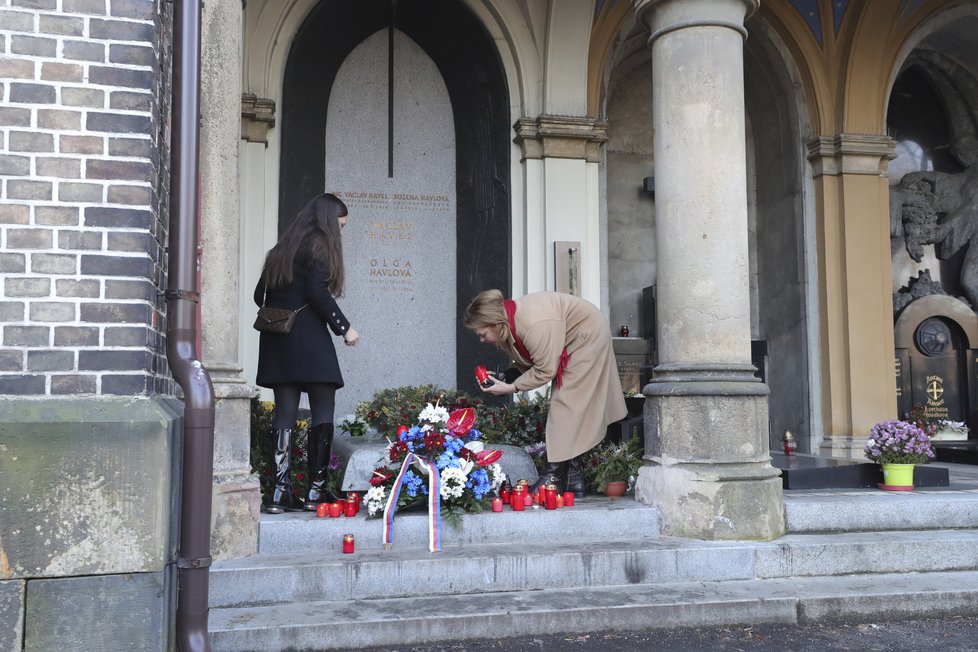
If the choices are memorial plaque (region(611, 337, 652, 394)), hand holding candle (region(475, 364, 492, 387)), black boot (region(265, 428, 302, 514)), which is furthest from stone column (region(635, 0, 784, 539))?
memorial plaque (region(611, 337, 652, 394))

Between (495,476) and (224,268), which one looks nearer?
(224,268)

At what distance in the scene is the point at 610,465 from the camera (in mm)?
5926

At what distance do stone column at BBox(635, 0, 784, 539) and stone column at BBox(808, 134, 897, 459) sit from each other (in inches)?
215

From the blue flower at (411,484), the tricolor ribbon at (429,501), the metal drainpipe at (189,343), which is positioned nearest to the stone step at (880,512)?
the tricolor ribbon at (429,501)

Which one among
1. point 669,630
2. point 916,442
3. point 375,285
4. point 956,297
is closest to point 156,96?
point 669,630

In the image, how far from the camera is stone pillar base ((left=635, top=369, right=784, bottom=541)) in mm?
5102

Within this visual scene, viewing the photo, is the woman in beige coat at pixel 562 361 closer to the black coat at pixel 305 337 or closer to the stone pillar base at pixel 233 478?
the black coat at pixel 305 337

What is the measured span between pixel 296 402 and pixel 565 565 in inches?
73.1

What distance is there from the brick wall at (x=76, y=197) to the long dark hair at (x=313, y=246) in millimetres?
1631

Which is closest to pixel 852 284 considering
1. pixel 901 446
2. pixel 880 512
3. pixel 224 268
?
pixel 901 446

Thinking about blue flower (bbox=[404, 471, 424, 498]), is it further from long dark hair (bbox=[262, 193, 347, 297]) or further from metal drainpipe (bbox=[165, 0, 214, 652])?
metal drainpipe (bbox=[165, 0, 214, 652])

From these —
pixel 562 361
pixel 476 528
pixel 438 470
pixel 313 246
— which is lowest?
pixel 476 528

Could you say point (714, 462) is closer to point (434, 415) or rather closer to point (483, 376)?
point (483, 376)

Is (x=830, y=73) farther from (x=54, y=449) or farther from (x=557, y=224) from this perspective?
A: (x=54, y=449)
